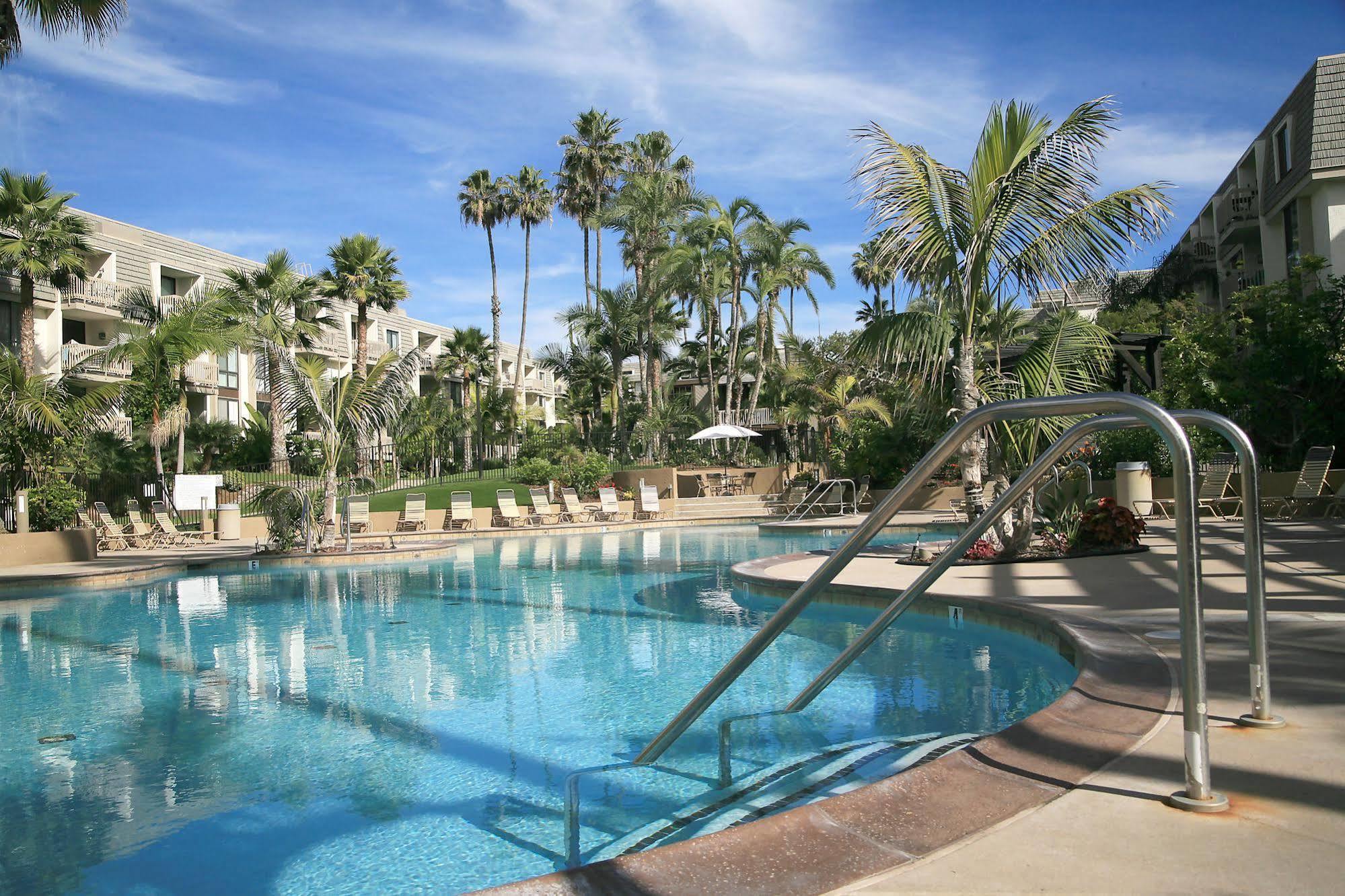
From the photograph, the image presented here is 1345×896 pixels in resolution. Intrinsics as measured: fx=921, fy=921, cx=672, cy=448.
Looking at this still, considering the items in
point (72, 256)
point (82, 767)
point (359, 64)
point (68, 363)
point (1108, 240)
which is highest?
point (359, 64)

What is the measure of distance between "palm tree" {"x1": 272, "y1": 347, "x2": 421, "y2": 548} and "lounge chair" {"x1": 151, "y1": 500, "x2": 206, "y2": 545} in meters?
5.54

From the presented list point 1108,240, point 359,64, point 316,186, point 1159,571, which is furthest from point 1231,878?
point 316,186

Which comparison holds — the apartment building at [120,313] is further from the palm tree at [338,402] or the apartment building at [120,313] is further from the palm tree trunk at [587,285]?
the palm tree trunk at [587,285]

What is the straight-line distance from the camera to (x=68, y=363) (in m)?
29.7

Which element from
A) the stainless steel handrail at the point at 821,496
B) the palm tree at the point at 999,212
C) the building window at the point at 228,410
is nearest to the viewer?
the palm tree at the point at 999,212

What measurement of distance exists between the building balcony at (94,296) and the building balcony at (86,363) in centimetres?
127

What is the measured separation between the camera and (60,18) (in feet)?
44.8

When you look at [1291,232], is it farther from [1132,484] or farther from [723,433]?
[723,433]

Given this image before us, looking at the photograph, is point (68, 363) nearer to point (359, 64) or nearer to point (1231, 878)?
point (359, 64)

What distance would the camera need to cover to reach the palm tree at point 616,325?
113 ft

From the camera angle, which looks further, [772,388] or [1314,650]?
[772,388]

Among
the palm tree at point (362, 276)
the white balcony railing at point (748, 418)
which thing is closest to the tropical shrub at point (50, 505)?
the palm tree at point (362, 276)

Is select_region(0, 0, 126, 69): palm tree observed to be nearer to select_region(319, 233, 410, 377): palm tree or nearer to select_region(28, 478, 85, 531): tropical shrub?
select_region(28, 478, 85, 531): tropical shrub

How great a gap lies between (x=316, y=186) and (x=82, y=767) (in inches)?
804
